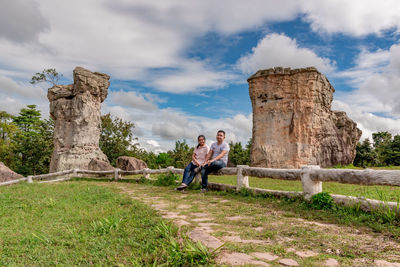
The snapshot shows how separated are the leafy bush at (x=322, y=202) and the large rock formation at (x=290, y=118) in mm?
17125

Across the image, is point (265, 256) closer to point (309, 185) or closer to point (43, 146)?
point (309, 185)

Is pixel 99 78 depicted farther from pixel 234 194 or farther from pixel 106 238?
pixel 106 238

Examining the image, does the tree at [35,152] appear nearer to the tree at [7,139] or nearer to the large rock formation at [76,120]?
the tree at [7,139]

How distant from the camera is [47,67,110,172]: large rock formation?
19.3 m

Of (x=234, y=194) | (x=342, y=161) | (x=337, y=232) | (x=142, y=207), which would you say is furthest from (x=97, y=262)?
(x=342, y=161)

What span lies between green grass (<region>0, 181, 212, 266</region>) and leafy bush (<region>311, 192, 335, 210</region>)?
3097 millimetres

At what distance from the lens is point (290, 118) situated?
74.3ft

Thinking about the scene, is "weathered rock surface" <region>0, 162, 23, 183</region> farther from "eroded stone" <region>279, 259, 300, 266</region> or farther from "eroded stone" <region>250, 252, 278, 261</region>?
"eroded stone" <region>279, 259, 300, 266</region>

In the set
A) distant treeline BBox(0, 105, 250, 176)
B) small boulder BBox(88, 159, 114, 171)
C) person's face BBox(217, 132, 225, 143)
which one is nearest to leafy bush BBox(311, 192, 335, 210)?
person's face BBox(217, 132, 225, 143)

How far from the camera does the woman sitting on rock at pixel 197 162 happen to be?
877 cm

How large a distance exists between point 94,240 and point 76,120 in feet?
57.4

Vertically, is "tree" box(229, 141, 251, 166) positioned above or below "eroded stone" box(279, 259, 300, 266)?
above

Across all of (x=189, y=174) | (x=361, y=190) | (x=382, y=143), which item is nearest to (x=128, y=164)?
(x=189, y=174)

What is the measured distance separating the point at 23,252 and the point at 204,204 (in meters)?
3.62
